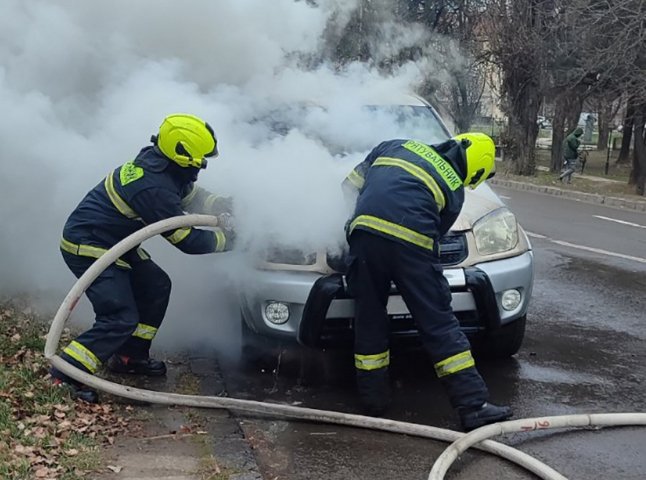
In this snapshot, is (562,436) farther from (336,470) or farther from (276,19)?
(276,19)

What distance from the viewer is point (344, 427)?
4137 mm

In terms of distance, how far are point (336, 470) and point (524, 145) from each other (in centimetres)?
2030

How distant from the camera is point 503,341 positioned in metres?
5.08

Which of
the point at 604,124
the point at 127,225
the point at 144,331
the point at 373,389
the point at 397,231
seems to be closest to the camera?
the point at 397,231

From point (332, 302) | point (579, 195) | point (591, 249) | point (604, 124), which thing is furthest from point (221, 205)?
point (604, 124)

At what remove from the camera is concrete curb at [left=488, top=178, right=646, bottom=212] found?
15562mm

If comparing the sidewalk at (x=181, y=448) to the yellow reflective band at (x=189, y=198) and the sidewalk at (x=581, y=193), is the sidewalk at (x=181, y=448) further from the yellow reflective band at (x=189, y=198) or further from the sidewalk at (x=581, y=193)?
the sidewalk at (x=581, y=193)

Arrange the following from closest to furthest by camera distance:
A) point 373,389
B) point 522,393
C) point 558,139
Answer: point 373,389
point 522,393
point 558,139

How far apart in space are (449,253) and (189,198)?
1618 millimetres

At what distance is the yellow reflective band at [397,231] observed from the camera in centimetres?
398

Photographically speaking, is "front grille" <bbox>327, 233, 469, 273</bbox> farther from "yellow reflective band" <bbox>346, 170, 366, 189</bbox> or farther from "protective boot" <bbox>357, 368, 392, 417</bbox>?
"protective boot" <bbox>357, 368, 392, 417</bbox>

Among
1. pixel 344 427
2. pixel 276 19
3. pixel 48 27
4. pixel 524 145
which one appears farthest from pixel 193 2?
pixel 524 145

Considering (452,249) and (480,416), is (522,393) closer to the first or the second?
(480,416)

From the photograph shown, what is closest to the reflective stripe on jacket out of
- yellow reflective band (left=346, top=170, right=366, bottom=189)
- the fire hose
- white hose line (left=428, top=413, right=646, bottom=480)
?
the fire hose
